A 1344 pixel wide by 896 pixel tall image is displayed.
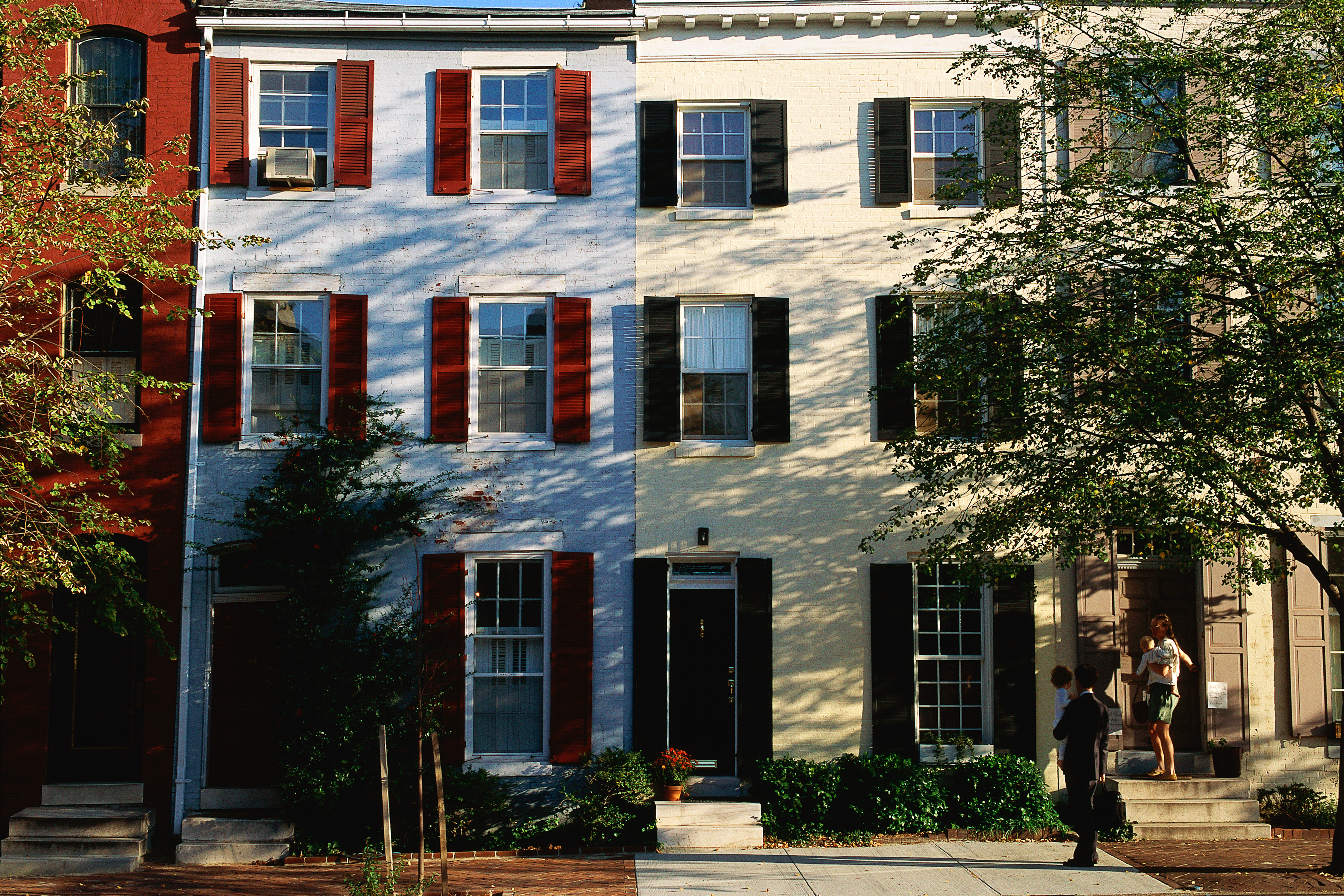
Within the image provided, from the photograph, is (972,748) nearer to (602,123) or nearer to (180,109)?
(602,123)

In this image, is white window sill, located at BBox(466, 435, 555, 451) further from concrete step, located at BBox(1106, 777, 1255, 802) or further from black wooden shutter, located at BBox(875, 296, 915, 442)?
concrete step, located at BBox(1106, 777, 1255, 802)

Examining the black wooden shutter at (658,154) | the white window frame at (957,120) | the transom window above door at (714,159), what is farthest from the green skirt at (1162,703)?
the black wooden shutter at (658,154)

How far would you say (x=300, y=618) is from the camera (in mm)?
11938

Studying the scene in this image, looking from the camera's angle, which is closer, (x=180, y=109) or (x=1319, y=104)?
(x=1319, y=104)

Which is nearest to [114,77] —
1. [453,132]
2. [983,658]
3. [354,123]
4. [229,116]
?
[229,116]

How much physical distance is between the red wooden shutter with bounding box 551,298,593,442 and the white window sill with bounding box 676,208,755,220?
1602 mm

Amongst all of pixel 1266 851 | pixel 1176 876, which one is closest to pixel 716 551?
pixel 1176 876

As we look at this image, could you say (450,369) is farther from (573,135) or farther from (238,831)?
(238,831)

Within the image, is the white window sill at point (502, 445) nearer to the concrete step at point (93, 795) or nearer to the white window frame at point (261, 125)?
the white window frame at point (261, 125)

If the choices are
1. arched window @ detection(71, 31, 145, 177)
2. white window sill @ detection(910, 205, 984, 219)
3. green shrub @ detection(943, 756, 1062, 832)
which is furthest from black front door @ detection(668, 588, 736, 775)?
arched window @ detection(71, 31, 145, 177)

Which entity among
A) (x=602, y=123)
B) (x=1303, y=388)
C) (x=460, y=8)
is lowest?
(x=1303, y=388)

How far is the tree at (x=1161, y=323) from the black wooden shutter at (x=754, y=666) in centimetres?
215

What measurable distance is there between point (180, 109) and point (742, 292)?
729cm

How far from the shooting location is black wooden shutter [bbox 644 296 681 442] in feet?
42.7
